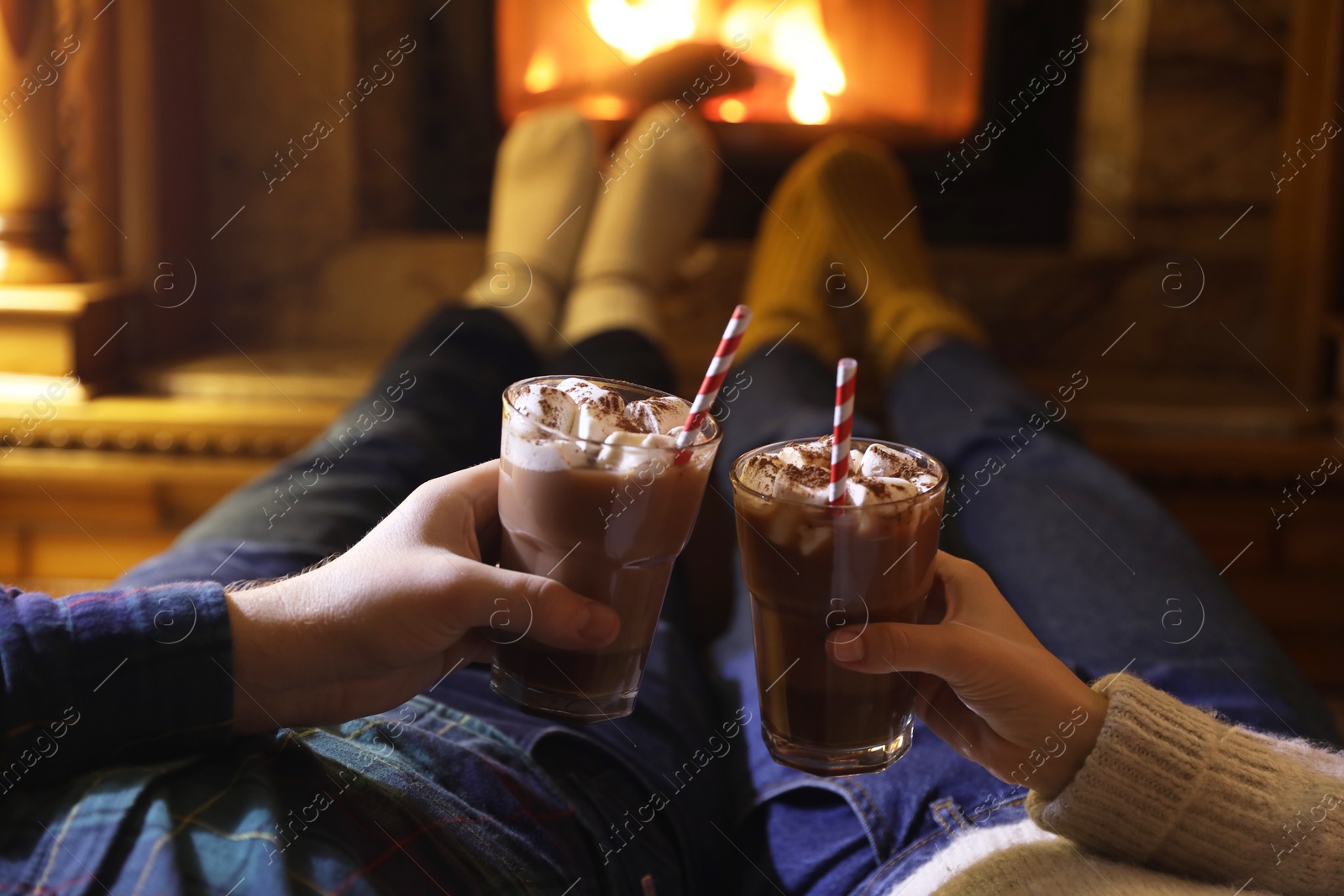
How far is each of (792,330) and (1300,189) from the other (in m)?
0.85

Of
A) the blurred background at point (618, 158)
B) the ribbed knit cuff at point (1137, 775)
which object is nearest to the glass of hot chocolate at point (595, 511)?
the ribbed knit cuff at point (1137, 775)

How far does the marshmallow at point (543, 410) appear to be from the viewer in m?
0.53

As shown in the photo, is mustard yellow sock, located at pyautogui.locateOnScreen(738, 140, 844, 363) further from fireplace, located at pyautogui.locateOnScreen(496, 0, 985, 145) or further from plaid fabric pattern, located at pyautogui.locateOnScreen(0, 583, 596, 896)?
plaid fabric pattern, located at pyautogui.locateOnScreen(0, 583, 596, 896)

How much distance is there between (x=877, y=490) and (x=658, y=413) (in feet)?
0.39

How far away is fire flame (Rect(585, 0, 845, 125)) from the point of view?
1.80 meters

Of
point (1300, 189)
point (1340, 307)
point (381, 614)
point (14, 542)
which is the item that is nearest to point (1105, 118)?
point (1300, 189)

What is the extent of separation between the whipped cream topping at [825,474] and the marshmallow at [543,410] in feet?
0.30

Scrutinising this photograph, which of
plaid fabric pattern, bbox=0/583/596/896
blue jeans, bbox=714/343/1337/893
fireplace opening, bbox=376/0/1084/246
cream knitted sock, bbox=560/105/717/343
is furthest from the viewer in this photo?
fireplace opening, bbox=376/0/1084/246

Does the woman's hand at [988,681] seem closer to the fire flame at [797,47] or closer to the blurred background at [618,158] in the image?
the blurred background at [618,158]

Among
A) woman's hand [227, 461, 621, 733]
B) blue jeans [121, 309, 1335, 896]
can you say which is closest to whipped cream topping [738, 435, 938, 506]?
woman's hand [227, 461, 621, 733]

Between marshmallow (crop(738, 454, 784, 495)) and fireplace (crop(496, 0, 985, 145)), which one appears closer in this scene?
marshmallow (crop(738, 454, 784, 495))

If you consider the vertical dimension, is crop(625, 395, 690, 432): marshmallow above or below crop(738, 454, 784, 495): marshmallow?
above

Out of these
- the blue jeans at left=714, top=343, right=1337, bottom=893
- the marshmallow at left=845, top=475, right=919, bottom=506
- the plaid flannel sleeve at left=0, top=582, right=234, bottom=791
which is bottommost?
the blue jeans at left=714, top=343, right=1337, bottom=893

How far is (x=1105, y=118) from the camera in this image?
5.89 ft
